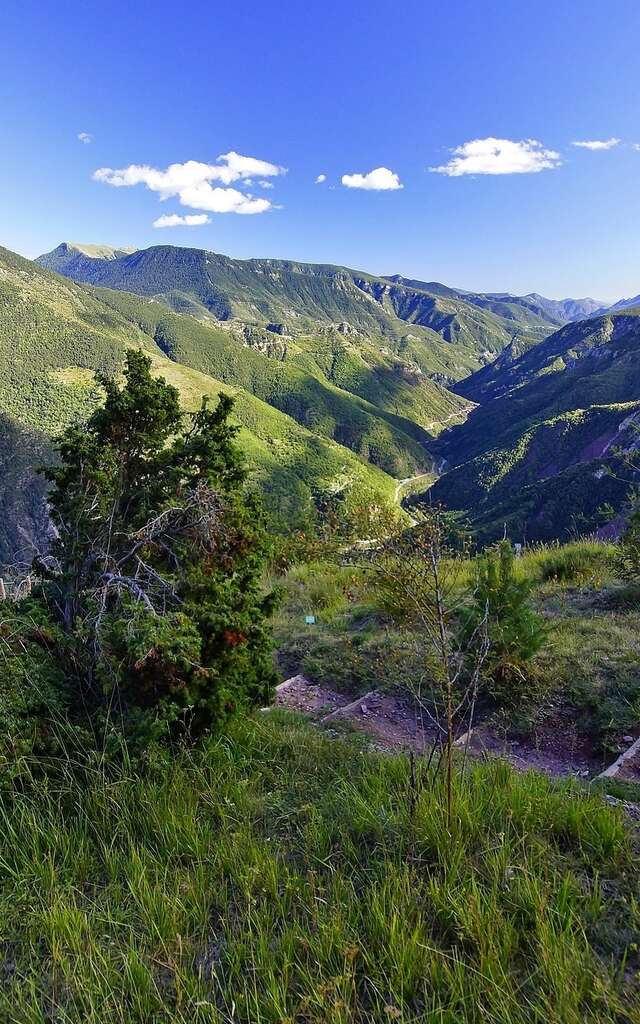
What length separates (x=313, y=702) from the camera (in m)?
5.04

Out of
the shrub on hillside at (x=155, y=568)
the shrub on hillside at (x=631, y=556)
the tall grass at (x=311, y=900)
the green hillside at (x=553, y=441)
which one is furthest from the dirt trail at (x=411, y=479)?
the tall grass at (x=311, y=900)

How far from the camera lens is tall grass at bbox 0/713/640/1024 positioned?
1628 mm

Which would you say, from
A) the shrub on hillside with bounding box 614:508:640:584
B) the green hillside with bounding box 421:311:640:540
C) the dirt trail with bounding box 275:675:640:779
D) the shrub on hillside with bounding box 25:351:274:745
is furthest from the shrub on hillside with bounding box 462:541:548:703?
the green hillside with bounding box 421:311:640:540

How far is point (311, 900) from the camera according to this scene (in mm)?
2031

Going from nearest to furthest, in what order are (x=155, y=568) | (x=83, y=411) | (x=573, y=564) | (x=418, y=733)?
1. (x=155, y=568)
2. (x=418, y=733)
3. (x=573, y=564)
4. (x=83, y=411)

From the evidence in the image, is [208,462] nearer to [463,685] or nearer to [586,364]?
[463,685]

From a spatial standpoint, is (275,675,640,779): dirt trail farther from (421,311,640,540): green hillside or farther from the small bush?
(421,311,640,540): green hillside

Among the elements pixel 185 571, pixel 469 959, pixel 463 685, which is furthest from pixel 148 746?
pixel 463 685

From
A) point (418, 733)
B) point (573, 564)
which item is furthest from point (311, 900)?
point (573, 564)

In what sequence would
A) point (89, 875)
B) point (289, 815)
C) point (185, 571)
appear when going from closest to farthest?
point (89, 875) → point (289, 815) → point (185, 571)

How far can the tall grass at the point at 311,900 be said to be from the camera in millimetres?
1628

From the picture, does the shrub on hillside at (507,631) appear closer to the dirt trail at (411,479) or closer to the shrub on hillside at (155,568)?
the shrub on hillside at (155,568)

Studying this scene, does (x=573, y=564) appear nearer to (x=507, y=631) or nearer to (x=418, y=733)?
(x=507, y=631)

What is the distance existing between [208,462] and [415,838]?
8.87ft
